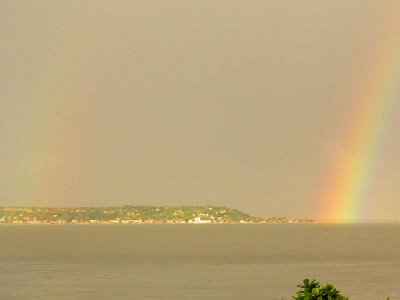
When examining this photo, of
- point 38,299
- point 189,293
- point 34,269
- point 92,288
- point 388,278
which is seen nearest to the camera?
point 38,299

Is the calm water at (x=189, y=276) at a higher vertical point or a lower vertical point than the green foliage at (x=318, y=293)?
lower

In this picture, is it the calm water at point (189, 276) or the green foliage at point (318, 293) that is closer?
the green foliage at point (318, 293)

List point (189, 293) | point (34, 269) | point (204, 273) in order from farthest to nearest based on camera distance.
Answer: point (34, 269) → point (204, 273) → point (189, 293)

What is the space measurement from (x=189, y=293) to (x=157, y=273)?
82.2ft

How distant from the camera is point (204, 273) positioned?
344ft

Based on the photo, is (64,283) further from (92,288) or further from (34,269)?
(34,269)

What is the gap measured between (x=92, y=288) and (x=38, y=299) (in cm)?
1089

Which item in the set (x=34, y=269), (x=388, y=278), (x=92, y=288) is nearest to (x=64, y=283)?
(x=92, y=288)

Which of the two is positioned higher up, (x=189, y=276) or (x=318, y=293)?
(x=318, y=293)

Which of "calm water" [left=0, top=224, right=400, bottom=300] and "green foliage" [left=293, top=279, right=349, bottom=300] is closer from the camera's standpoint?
"green foliage" [left=293, top=279, right=349, bottom=300]

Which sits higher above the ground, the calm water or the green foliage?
the green foliage

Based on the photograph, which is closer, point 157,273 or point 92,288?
point 92,288

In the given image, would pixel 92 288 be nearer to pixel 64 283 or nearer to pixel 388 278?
pixel 64 283

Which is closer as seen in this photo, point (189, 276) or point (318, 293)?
point (318, 293)
